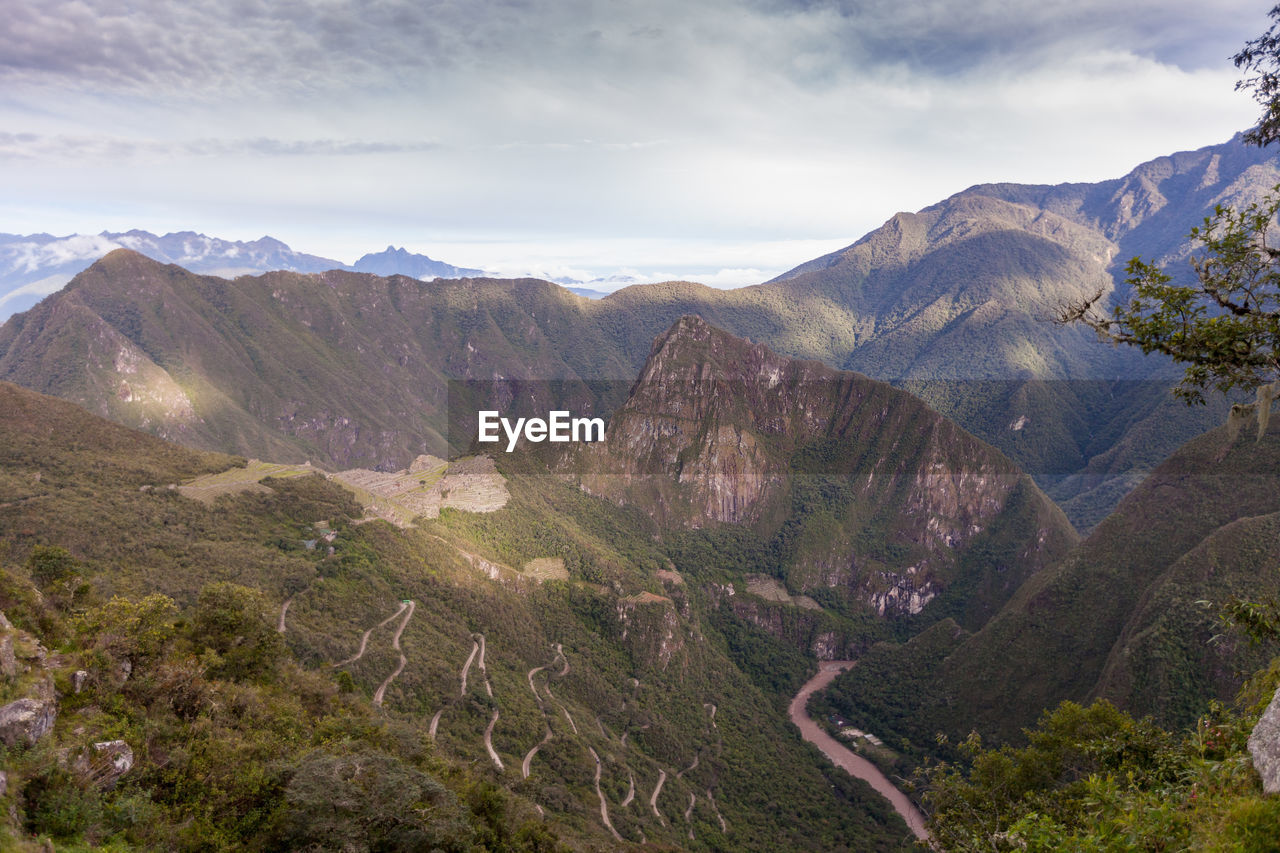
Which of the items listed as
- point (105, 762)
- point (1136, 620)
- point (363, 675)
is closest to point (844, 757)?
point (1136, 620)

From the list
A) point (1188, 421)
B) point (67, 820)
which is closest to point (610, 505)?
point (67, 820)

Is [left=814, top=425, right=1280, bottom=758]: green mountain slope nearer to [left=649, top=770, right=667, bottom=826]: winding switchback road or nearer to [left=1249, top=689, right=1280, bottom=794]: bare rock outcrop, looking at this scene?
[left=649, top=770, right=667, bottom=826]: winding switchback road

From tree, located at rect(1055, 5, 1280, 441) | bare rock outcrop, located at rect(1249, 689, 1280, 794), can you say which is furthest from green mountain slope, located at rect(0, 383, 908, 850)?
tree, located at rect(1055, 5, 1280, 441)

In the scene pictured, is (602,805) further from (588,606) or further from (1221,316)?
(1221,316)

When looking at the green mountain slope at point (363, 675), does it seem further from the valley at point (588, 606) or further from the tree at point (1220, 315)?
the tree at point (1220, 315)

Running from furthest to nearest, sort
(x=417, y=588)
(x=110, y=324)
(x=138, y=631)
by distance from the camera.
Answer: (x=110, y=324), (x=417, y=588), (x=138, y=631)

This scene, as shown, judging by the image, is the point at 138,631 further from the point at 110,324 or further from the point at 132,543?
the point at 110,324

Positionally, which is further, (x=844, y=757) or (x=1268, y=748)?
(x=844, y=757)
